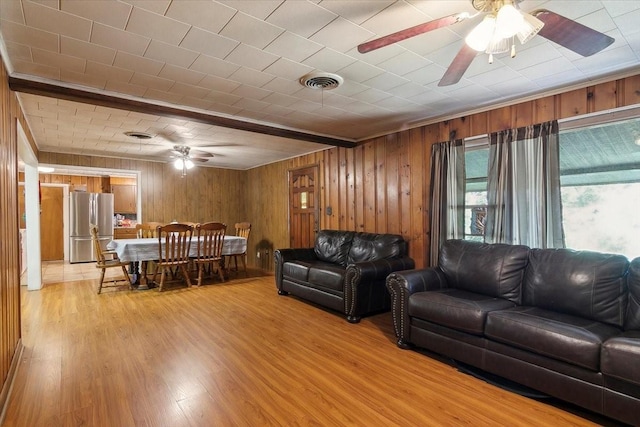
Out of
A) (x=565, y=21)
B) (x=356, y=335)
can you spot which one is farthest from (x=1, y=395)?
(x=565, y=21)

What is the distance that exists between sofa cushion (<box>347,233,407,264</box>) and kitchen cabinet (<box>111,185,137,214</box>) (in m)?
7.17

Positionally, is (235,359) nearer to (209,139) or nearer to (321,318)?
(321,318)

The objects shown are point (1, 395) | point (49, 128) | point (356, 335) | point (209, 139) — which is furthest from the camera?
point (209, 139)

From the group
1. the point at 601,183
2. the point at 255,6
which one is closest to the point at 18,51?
the point at 255,6

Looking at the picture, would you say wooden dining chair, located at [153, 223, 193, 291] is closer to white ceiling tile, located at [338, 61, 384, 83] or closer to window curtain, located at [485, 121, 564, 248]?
white ceiling tile, located at [338, 61, 384, 83]

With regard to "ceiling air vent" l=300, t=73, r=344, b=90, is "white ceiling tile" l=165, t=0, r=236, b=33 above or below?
A: above

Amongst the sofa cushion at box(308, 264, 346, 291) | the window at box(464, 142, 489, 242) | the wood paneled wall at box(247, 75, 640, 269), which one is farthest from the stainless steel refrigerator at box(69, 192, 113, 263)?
the window at box(464, 142, 489, 242)

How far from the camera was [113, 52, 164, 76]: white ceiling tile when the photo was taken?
7.55 feet

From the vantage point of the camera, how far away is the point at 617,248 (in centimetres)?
274

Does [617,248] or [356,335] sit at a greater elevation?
[617,248]

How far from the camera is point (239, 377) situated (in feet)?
7.64

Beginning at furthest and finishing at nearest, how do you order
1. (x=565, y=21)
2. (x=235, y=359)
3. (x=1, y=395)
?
(x=235, y=359), (x=1, y=395), (x=565, y=21)

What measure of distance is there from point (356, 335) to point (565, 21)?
277cm

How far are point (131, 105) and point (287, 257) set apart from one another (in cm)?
269
